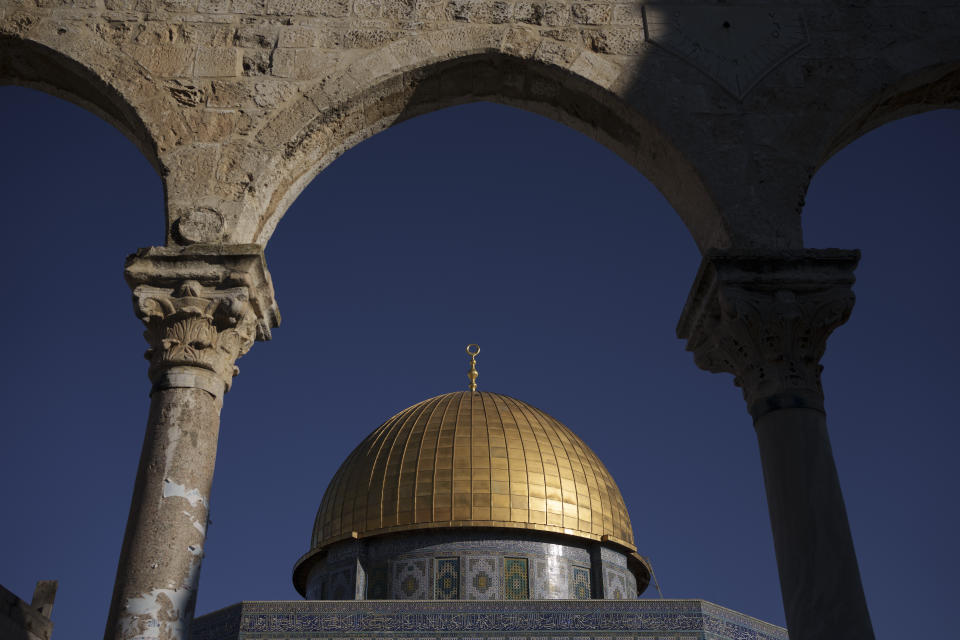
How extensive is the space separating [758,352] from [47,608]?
5952mm

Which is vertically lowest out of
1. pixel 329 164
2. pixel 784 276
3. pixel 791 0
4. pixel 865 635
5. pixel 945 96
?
pixel 865 635

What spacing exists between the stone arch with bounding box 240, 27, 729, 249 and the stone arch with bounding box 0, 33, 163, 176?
68 centimetres

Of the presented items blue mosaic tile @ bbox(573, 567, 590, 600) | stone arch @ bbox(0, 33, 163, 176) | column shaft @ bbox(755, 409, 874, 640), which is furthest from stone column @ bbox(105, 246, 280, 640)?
blue mosaic tile @ bbox(573, 567, 590, 600)

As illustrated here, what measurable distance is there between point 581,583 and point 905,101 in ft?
37.2

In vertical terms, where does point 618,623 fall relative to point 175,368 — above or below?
above

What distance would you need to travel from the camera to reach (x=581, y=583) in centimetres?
1530

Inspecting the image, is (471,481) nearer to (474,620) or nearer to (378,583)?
(378,583)

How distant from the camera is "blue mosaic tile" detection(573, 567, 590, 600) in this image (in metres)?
15.1

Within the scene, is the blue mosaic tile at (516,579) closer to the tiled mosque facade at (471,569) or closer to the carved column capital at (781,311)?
the tiled mosque facade at (471,569)

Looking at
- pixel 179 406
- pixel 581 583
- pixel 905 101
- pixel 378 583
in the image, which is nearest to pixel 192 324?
pixel 179 406

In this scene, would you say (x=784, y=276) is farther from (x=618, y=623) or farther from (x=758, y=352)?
(x=618, y=623)

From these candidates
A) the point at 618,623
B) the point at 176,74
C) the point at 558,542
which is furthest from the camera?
the point at 558,542

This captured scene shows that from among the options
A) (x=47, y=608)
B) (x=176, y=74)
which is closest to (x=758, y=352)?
(x=176, y=74)

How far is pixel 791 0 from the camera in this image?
18.3ft
